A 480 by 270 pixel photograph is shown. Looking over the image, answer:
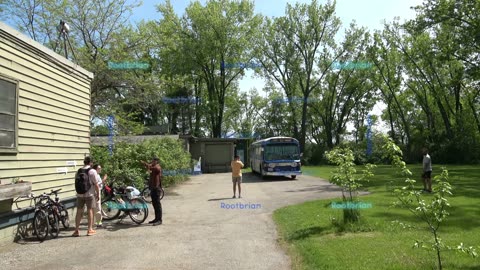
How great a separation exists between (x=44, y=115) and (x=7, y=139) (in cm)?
181

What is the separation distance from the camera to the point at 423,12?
3139 centimetres

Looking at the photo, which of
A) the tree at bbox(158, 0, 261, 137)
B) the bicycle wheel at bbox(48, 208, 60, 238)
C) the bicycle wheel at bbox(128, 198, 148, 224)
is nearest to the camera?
the bicycle wheel at bbox(48, 208, 60, 238)

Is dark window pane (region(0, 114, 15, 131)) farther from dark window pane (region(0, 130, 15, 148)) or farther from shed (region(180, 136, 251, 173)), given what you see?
shed (region(180, 136, 251, 173))

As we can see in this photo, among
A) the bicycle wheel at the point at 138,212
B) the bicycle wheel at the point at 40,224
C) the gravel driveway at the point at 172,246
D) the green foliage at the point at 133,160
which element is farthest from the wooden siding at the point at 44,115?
the green foliage at the point at 133,160

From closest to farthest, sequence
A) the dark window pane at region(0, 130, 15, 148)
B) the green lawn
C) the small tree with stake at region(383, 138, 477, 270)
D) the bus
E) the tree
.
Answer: the small tree with stake at region(383, 138, 477, 270)
the green lawn
the dark window pane at region(0, 130, 15, 148)
the bus
the tree

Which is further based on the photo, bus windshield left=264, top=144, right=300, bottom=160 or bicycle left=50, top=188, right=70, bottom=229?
bus windshield left=264, top=144, right=300, bottom=160

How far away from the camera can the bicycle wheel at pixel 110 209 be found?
1244 centimetres

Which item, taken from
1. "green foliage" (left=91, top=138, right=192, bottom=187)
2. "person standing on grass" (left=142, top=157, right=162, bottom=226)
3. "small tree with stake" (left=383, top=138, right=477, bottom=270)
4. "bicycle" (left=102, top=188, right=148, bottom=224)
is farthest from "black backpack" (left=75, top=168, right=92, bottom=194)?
"green foliage" (left=91, top=138, right=192, bottom=187)

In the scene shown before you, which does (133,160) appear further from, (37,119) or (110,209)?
(37,119)

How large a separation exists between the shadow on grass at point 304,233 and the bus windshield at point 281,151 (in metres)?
17.7

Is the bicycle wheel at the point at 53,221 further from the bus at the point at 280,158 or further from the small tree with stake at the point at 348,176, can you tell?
the bus at the point at 280,158

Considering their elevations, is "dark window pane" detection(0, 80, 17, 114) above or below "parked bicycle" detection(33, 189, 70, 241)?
above

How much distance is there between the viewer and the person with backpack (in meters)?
10.5

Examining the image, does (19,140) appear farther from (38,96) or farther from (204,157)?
(204,157)
